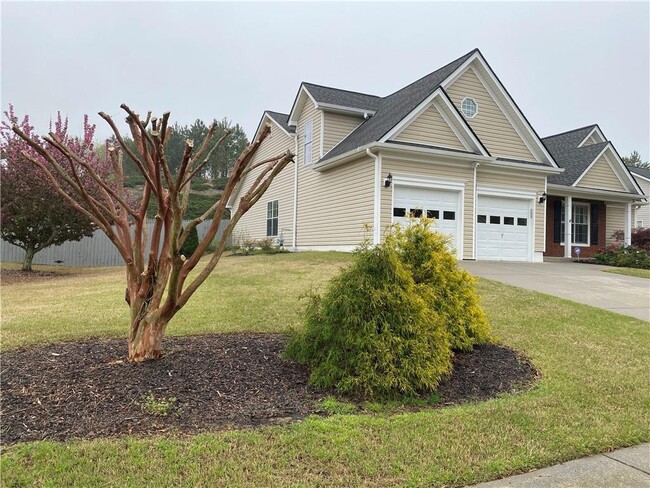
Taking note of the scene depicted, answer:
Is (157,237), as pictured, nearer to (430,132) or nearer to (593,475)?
(593,475)

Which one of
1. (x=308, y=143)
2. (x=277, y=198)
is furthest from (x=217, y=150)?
(x=308, y=143)

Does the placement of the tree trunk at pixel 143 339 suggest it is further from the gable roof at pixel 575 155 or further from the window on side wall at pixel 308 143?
the gable roof at pixel 575 155

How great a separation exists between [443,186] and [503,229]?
347cm

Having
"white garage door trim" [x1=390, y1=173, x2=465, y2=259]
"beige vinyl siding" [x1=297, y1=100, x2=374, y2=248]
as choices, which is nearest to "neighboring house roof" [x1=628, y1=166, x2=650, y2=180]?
"white garage door trim" [x1=390, y1=173, x2=465, y2=259]

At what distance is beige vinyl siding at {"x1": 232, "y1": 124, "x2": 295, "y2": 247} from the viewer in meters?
19.8

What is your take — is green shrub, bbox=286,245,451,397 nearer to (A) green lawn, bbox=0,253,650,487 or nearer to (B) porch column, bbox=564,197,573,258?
(A) green lawn, bbox=0,253,650,487

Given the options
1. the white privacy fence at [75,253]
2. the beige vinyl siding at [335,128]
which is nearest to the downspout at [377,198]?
the beige vinyl siding at [335,128]

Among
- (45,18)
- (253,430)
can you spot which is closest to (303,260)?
(45,18)

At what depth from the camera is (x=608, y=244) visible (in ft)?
66.4

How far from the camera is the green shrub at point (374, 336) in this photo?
394 centimetres

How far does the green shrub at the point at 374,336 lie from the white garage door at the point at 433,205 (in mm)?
9878

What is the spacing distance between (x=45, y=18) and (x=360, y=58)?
15725mm

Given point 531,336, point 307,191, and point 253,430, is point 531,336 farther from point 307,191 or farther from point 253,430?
point 307,191

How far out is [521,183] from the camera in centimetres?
1656
